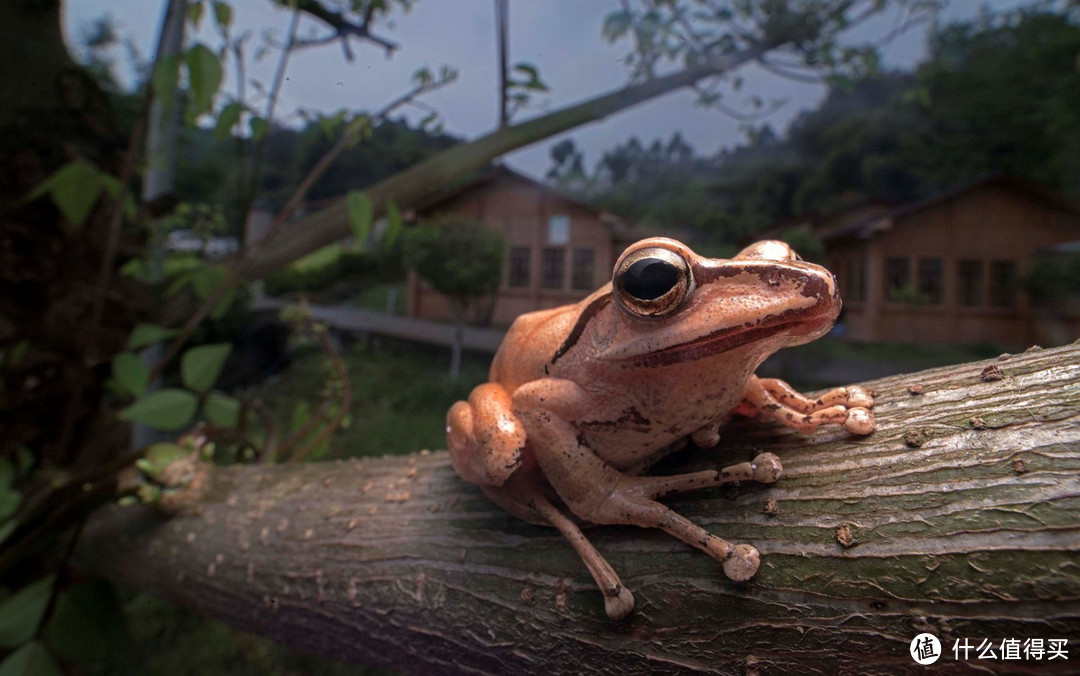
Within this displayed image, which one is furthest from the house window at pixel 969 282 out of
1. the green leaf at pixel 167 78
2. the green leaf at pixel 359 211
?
the green leaf at pixel 167 78

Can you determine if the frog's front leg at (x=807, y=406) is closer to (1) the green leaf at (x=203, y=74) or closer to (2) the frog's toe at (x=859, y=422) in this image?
(2) the frog's toe at (x=859, y=422)

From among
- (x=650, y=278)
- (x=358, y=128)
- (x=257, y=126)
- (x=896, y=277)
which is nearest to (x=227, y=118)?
(x=257, y=126)

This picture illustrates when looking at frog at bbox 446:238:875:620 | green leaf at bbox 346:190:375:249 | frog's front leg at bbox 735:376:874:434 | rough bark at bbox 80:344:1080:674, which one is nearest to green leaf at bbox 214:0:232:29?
green leaf at bbox 346:190:375:249

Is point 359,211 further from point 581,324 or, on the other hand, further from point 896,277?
point 896,277

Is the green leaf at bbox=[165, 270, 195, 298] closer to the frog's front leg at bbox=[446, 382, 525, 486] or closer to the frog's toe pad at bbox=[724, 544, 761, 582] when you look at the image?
the frog's front leg at bbox=[446, 382, 525, 486]

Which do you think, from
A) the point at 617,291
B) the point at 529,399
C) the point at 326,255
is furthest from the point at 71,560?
the point at 617,291

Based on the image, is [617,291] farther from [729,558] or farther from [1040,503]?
[1040,503]
